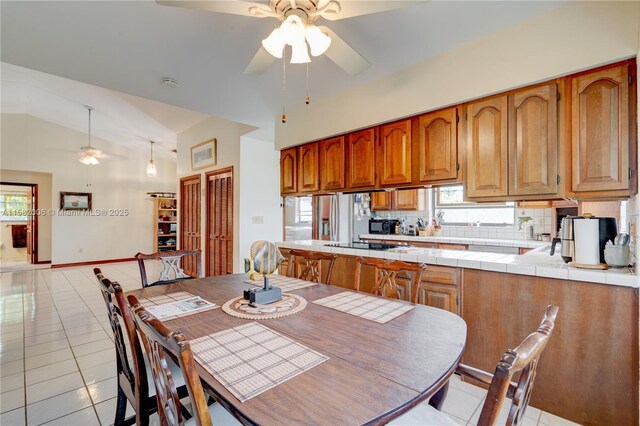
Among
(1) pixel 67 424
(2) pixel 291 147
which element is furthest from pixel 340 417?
(2) pixel 291 147

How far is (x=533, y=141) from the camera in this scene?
6.66 feet

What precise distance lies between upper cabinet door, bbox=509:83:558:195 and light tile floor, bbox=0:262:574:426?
4.75ft

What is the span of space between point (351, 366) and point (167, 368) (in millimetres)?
546

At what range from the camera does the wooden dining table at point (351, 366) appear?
28.7 inches

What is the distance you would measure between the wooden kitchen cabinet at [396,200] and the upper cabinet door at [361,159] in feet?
6.45

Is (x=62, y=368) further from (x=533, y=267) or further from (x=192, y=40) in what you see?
(x=533, y=267)

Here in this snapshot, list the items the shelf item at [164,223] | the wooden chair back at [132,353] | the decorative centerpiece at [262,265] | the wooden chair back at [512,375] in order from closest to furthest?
the wooden chair back at [512,375] < the wooden chair back at [132,353] < the decorative centerpiece at [262,265] < the shelf item at [164,223]

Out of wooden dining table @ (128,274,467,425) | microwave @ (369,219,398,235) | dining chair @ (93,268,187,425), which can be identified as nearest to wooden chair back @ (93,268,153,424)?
dining chair @ (93,268,187,425)

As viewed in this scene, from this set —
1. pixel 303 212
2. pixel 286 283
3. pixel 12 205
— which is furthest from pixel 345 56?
pixel 12 205

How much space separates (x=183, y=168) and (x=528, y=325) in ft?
20.2

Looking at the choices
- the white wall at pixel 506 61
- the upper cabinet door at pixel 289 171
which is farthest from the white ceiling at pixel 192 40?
the upper cabinet door at pixel 289 171

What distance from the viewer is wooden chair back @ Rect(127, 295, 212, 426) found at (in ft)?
2.19

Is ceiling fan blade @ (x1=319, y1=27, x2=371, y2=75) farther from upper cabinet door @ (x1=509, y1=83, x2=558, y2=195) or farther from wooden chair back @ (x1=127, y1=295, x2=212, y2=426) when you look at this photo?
wooden chair back @ (x1=127, y1=295, x2=212, y2=426)

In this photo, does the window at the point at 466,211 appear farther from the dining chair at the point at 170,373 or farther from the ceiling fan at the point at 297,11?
the dining chair at the point at 170,373
